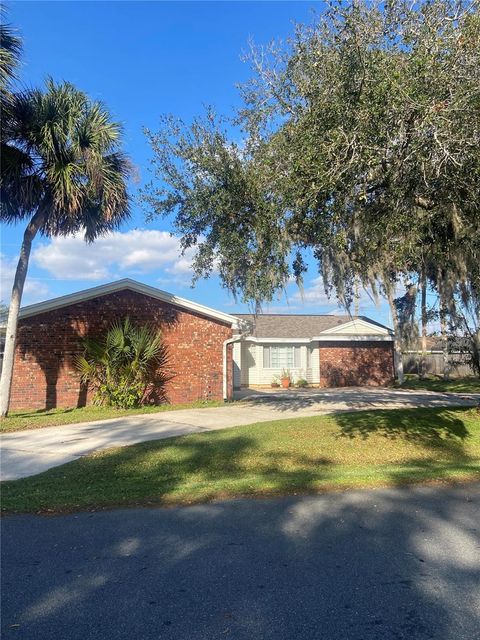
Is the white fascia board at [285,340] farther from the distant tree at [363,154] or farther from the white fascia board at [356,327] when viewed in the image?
the distant tree at [363,154]

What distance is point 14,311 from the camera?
13469 millimetres

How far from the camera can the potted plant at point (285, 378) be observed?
26734 mm

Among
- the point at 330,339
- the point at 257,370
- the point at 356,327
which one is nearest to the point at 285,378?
the point at 257,370

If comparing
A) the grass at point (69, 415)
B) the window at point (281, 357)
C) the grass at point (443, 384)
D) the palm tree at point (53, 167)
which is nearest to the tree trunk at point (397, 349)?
the grass at point (443, 384)

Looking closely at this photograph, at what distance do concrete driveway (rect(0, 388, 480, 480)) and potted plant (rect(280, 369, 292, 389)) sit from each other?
8697 mm

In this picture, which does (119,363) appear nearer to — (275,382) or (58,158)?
(58,158)

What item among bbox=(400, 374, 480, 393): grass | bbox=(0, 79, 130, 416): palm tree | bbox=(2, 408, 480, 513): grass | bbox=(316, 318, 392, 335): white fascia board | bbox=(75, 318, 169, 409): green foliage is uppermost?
bbox=(0, 79, 130, 416): palm tree

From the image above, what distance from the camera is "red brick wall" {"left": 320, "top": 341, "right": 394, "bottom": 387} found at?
27.2 meters

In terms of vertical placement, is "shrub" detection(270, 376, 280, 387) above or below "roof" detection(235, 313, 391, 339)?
below

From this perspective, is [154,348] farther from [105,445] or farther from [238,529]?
[238,529]

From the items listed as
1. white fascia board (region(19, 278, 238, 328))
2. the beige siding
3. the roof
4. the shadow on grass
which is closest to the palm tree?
white fascia board (region(19, 278, 238, 328))

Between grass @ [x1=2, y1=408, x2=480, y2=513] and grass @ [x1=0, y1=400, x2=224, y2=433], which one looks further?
grass @ [x1=0, y1=400, x2=224, y2=433]

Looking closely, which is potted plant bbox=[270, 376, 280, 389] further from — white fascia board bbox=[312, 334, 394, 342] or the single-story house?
the single-story house

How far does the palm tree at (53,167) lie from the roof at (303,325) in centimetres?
1330
